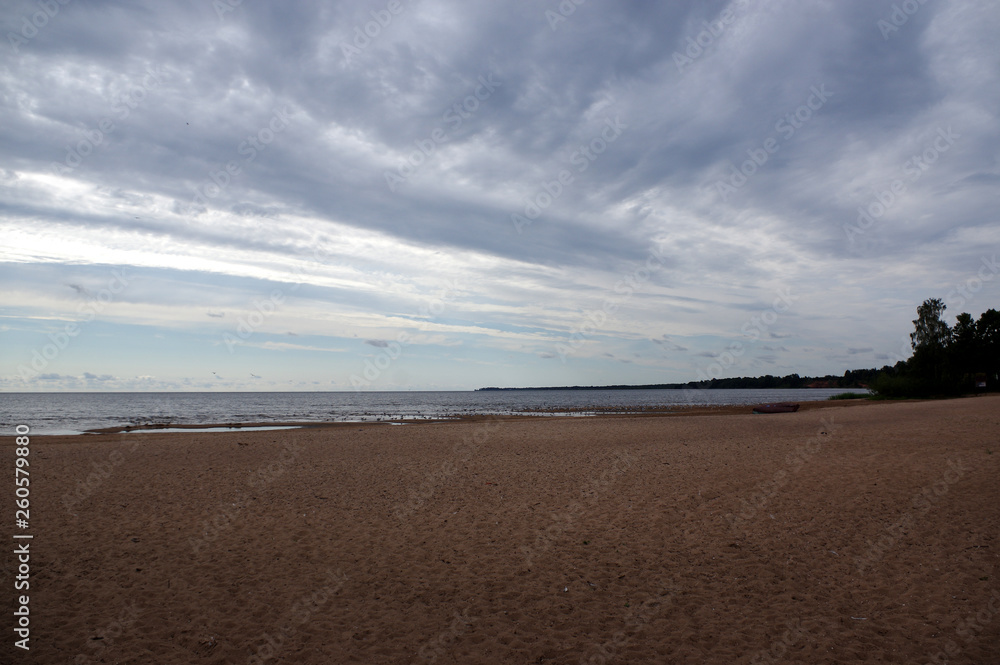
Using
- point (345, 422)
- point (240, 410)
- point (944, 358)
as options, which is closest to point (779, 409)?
point (944, 358)

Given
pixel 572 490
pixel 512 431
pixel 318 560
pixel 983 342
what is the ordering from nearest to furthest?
pixel 318 560, pixel 572 490, pixel 512 431, pixel 983 342

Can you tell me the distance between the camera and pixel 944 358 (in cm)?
5212

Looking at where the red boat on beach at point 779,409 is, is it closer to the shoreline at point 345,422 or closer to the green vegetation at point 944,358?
the shoreline at point 345,422

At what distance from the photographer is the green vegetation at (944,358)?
4935cm

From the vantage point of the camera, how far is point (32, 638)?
6059mm

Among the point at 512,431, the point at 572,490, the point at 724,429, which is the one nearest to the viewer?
the point at 572,490

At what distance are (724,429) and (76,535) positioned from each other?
23400 mm

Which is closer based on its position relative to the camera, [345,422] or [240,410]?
[345,422]

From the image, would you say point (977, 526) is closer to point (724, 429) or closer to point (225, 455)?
point (724, 429)

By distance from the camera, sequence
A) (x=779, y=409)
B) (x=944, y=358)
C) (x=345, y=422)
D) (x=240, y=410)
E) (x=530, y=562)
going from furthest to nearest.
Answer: (x=240, y=410), (x=944, y=358), (x=779, y=409), (x=345, y=422), (x=530, y=562)

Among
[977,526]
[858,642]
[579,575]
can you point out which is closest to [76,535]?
[579,575]

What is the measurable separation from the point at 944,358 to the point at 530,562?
6111cm

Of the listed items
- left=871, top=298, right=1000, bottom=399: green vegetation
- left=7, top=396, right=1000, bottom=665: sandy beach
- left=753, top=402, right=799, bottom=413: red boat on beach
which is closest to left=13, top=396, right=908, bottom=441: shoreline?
left=753, top=402, right=799, bottom=413: red boat on beach

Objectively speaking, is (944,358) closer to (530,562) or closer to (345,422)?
(345,422)
